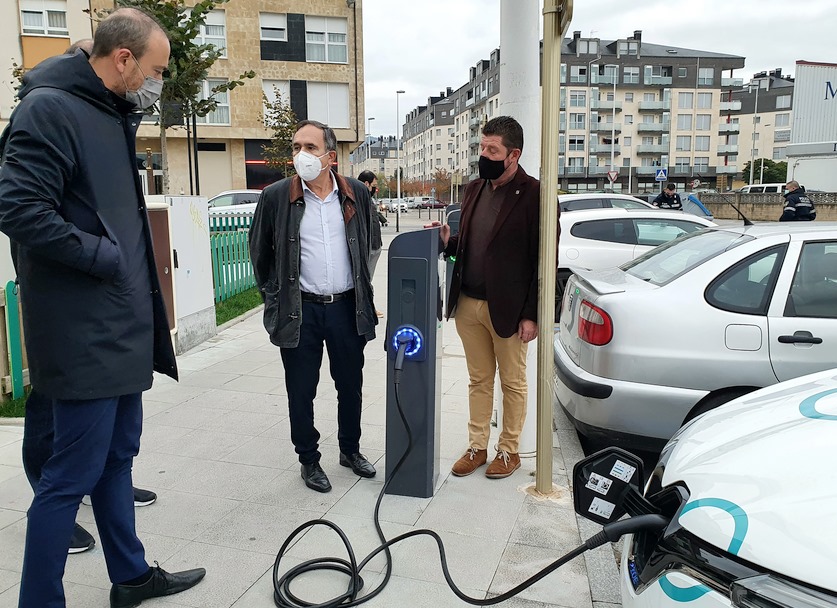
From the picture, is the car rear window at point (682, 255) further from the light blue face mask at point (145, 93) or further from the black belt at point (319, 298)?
the light blue face mask at point (145, 93)

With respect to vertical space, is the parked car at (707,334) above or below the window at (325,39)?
below

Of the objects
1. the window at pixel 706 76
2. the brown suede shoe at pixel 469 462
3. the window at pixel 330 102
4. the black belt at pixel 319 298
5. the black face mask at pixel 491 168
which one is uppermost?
the window at pixel 706 76

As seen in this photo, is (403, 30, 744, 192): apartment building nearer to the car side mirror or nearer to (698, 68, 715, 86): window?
(698, 68, 715, 86): window

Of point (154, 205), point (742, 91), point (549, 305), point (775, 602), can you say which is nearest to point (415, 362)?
point (549, 305)

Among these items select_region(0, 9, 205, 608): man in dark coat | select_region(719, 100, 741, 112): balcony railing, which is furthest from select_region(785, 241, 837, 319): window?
select_region(719, 100, 741, 112): balcony railing

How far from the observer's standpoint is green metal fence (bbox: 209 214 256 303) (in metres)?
9.48

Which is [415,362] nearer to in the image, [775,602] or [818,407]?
[818,407]

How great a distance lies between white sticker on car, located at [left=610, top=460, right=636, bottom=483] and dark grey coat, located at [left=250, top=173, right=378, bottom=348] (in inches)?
83.4

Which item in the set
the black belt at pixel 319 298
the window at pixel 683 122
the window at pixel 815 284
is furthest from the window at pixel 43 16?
the window at pixel 683 122

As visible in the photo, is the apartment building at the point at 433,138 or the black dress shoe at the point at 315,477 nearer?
the black dress shoe at the point at 315,477

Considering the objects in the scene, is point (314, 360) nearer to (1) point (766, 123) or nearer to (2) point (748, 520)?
(2) point (748, 520)

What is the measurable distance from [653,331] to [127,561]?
3089 millimetres

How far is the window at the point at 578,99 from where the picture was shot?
80.8 m

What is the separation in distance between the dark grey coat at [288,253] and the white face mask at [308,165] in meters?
0.09
